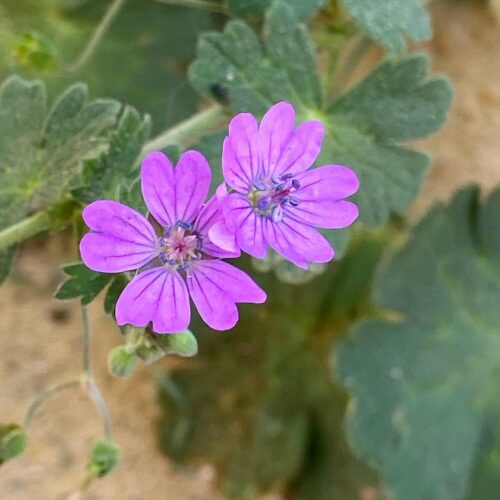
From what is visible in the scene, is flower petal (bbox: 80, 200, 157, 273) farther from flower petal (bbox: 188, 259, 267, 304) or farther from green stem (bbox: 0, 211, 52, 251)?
green stem (bbox: 0, 211, 52, 251)

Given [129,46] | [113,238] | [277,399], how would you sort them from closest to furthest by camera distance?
[113,238], [129,46], [277,399]

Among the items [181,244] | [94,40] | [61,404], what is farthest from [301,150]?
[61,404]

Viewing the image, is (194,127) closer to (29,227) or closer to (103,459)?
(29,227)

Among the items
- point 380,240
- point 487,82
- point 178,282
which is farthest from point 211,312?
point 487,82

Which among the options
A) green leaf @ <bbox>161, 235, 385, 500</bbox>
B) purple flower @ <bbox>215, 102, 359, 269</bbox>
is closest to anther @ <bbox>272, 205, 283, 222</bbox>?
purple flower @ <bbox>215, 102, 359, 269</bbox>

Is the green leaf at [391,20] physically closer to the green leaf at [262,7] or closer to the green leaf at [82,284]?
the green leaf at [262,7]

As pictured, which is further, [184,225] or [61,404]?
[61,404]

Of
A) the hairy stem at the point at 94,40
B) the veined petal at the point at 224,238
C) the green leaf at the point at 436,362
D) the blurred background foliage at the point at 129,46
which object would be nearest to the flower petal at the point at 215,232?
the veined petal at the point at 224,238
